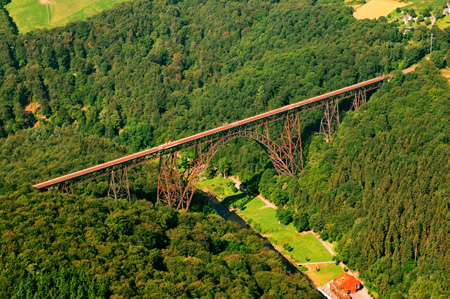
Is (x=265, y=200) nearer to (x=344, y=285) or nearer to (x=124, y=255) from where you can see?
(x=344, y=285)

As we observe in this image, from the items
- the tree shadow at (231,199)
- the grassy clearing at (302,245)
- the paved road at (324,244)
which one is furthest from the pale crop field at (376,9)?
the grassy clearing at (302,245)

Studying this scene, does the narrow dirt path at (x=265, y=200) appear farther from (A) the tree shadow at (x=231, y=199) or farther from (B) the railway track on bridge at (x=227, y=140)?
(B) the railway track on bridge at (x=227, y=140)

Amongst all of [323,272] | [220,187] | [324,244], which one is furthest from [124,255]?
[220,187]

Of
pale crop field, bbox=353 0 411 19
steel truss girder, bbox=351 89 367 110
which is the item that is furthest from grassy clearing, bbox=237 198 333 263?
pale crop field, bbox=353 0 411 19

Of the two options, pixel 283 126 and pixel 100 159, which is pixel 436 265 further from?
pixel 100 159

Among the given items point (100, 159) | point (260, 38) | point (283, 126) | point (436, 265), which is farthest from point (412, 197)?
point (260, 38)

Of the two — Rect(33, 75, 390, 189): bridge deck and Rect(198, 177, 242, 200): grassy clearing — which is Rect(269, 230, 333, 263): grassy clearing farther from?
Rect(33, 75, 390, 189): bridge deck

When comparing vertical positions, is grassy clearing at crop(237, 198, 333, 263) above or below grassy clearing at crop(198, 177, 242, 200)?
above
